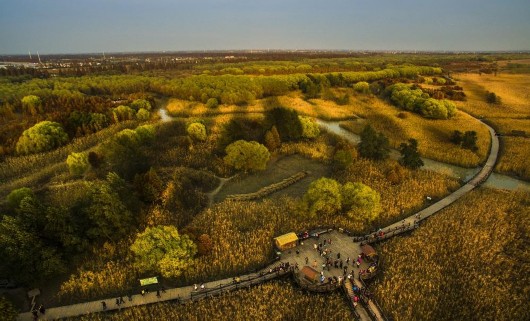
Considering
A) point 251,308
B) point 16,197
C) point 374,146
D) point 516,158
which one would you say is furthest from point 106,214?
point 516,158

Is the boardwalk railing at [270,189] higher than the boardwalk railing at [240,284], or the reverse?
the boardwalk railing at [270,189]

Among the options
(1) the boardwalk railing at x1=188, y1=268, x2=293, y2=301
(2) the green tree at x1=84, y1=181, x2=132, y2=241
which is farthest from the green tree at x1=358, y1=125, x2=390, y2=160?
(2) the green tree at x1=84, y1=181, x2=132, y2=241

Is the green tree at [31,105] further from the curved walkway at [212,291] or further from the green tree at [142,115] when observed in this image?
the curved walkway at [212,291]

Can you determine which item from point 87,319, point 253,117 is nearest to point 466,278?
point 87,319

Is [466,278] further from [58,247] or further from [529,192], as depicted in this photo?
[58,247]

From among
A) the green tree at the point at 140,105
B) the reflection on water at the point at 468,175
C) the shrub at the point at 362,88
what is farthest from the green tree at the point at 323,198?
the shrub at the point at 362,88

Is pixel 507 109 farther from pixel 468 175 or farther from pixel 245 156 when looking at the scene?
pixel 245 156
